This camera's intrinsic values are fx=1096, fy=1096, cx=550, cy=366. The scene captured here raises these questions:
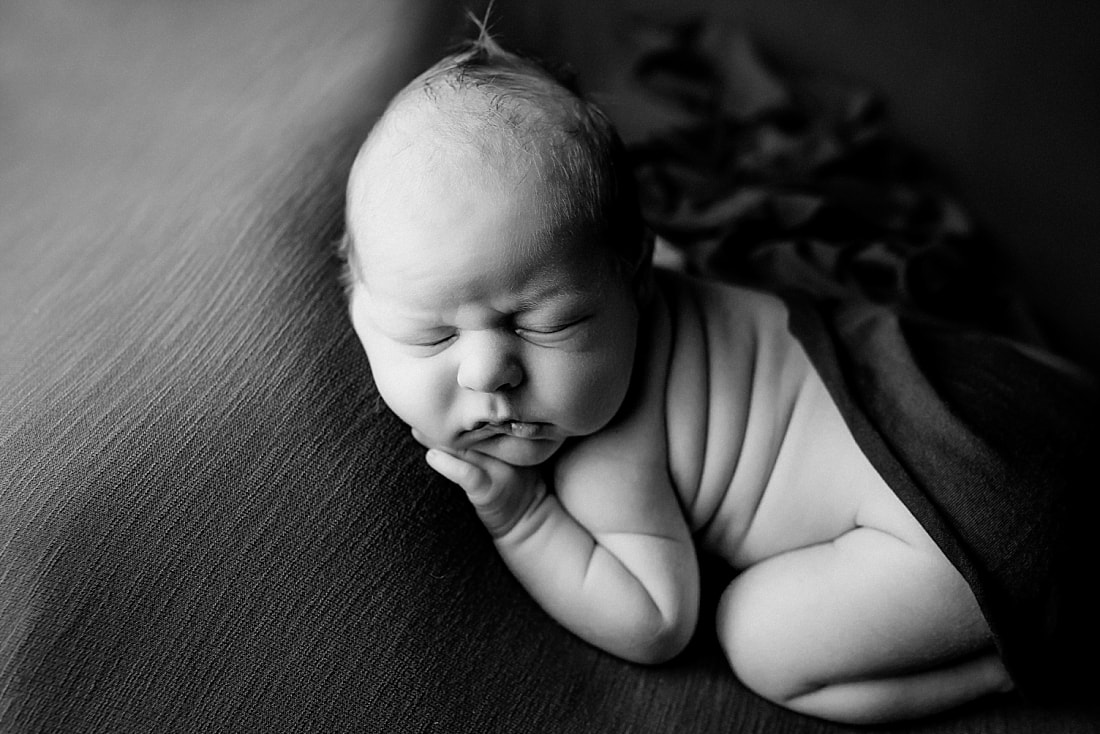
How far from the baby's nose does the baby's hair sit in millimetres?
94

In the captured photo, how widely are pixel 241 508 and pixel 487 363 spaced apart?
0.20 metres

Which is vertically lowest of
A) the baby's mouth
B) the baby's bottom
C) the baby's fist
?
the baby's bottom

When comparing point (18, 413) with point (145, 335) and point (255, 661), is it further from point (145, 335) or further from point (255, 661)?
point (255, 661)

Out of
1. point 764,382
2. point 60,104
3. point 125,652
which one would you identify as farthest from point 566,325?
point 60,104

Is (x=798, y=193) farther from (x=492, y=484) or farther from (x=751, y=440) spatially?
(x=492, y=484)

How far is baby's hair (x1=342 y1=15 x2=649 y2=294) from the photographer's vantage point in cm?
77

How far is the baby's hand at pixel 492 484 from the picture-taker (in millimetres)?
855

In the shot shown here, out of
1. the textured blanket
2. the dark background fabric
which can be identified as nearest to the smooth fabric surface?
the textured blanket

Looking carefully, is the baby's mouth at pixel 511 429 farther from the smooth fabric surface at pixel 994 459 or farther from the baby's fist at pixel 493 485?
the smooth fabric surface at pixel 994 459

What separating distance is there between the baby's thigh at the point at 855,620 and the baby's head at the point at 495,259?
231mm

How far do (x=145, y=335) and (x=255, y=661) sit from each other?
28 cm

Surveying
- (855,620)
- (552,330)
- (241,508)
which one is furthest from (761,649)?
(241,508)

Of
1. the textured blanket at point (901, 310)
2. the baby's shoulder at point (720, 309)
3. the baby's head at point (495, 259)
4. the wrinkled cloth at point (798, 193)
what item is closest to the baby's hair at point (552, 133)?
the baby's head at point (495, 259)

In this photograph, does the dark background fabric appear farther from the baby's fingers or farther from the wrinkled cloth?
the wrinkled cloth
